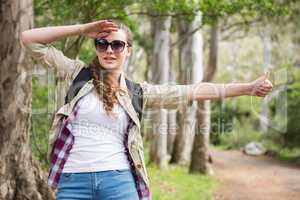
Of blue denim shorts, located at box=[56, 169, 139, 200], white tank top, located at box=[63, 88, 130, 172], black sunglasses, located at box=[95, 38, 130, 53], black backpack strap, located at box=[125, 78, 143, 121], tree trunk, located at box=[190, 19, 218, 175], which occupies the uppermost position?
black sunglasses, located at box=[95, 38, 130, 53]

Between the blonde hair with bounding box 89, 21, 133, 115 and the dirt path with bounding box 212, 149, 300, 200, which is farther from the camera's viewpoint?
the dirt path with bounding box 212, 149, 300, 200

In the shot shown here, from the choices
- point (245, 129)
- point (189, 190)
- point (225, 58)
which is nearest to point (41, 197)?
point (189, 190)

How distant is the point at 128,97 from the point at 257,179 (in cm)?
1365

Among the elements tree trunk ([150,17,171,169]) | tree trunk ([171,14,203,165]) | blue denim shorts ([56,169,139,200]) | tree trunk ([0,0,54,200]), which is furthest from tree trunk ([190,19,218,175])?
blue denim shorts ([56,169,139,200])

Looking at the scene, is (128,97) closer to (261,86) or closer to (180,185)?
(261,86)

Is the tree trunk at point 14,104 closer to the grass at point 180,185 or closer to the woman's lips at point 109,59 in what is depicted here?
the woman's lips at point 109,59

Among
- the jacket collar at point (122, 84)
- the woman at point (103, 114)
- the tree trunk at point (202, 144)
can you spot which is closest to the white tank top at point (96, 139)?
the woman at point (103, 114)

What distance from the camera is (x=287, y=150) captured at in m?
24.1

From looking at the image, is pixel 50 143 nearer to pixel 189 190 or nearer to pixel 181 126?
pixel 189 190

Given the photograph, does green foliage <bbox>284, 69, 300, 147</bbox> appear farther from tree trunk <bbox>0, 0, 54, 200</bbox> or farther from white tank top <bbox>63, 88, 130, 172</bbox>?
white tank top <bbox>63, 88, 130, 172</bbox>

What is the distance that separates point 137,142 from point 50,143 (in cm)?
52

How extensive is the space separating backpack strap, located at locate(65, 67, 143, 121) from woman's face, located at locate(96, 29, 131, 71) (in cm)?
11

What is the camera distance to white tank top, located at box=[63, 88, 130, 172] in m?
3.02

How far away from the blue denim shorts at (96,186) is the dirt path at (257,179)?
349 inches
